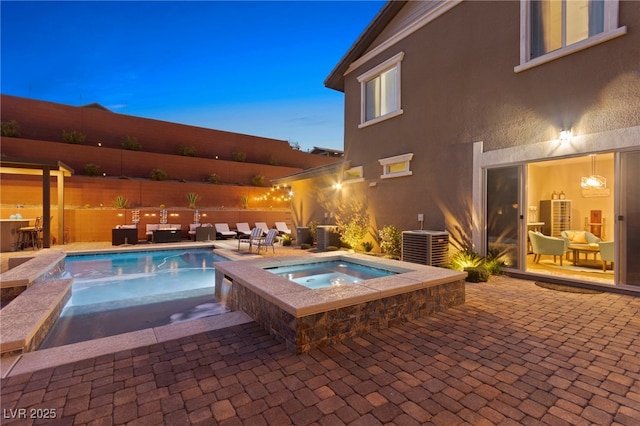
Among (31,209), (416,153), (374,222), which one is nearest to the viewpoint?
(416,153)

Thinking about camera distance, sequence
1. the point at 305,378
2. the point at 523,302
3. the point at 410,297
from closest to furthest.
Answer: the point at 305,378, the point at 410,297, the point at 523,302

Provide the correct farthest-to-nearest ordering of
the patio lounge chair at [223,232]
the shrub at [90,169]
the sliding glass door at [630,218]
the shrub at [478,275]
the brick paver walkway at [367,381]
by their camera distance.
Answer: the patio lounge chair at [223,232] < the shrub at [90,169] < the shrub at [478,275] < the sliding glass door at [630,218] < the brick paver walkway at [367,381]

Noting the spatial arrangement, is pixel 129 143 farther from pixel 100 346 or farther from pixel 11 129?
pixel 100 346

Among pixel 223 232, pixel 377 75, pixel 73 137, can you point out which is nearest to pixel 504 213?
pixel 377 75

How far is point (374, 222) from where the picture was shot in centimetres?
1027

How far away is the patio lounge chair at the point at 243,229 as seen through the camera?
16.5m

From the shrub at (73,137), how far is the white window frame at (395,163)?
16150 millimetres

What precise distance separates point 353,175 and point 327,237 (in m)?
2.51

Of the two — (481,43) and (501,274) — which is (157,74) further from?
(501,274)

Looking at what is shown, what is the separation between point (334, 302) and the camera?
326 cm

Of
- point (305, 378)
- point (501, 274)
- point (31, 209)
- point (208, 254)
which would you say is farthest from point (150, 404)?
point (31, 209)

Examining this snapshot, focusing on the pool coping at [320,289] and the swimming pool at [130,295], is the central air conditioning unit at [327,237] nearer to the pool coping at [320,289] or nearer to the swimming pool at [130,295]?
the swimming pool at [130,295]

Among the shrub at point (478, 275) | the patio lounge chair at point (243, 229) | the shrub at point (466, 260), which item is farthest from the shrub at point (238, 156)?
the shrub at point (478, 275)

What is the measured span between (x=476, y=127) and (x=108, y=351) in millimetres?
8000
